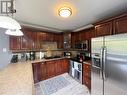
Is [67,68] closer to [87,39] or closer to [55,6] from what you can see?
[87,39]

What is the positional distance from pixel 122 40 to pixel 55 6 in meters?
1.52

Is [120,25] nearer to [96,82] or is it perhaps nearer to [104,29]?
[104,29]

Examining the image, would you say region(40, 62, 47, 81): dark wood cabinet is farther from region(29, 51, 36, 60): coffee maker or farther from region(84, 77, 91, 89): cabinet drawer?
region(84, 77, 91, 89): cabinet drawer

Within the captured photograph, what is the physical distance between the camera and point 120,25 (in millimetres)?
2193

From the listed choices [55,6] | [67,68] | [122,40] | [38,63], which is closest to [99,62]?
[122,40]

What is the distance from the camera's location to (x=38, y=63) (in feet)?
12.9

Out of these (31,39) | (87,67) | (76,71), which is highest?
(31,39)

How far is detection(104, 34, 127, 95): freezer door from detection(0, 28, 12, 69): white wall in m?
3.31

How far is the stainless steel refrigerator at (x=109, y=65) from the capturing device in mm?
1927

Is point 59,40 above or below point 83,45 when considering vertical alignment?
above

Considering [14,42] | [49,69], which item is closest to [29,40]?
[14,42]

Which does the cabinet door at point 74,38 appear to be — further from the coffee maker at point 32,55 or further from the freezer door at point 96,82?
the freezer door at point 96,82

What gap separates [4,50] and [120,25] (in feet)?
12.0

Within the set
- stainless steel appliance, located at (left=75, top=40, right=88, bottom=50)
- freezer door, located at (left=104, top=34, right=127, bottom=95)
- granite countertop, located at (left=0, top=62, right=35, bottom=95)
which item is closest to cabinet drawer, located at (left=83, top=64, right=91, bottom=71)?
stainless steel appliance, located at (left=75, top=40, right=88, bottom=50)
